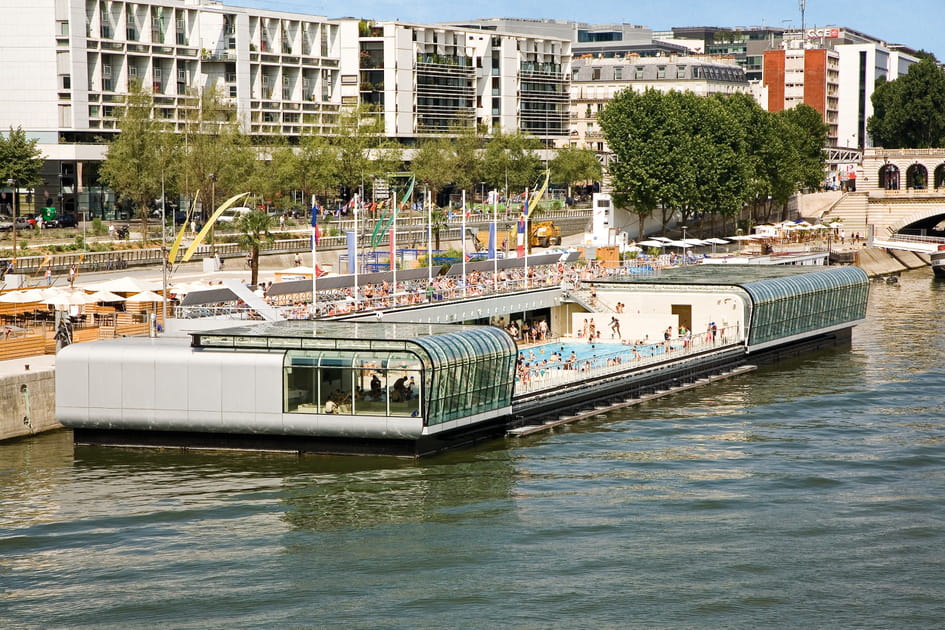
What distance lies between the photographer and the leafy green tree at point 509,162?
494 ft

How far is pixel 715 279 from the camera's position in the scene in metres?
82.4

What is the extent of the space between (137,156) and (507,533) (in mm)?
76848

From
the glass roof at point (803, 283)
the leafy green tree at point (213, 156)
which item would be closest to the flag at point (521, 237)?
the glass roof at point (803, 283)

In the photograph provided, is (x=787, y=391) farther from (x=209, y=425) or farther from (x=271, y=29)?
(x=271, y=29)

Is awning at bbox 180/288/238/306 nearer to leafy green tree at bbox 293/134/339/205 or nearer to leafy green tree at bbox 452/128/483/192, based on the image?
leafy green tree at bbox 293/134/339/205

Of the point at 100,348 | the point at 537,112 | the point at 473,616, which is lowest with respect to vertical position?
the point at 473,616

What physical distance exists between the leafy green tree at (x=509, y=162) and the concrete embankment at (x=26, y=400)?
95026 mm

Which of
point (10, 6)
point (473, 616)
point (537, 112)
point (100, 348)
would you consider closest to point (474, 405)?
point (100, 348)

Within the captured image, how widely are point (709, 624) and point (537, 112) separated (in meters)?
149

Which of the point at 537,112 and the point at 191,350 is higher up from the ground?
the point at 537,112

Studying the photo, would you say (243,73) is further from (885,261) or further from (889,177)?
(889,177)

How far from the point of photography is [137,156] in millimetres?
112812

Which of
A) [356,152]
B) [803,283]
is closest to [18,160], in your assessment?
[356,152]

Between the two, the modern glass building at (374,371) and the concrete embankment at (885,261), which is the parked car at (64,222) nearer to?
the modern glass building at (374,371)
